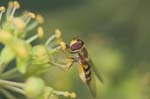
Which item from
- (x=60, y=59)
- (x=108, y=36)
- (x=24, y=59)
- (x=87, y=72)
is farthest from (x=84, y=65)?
(x=108, y=36)

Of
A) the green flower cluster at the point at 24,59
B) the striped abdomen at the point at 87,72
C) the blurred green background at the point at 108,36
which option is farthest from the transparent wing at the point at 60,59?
the blurred green background at the point at 108,36

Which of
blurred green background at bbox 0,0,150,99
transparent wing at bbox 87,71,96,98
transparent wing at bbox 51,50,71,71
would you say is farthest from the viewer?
blurred green background at bbox 0,0,150,99

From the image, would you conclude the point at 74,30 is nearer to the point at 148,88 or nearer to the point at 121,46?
the point at 121,46

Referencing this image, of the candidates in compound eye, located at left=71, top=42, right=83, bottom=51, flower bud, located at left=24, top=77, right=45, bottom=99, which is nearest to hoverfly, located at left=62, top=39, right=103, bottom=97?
compound eye, located at left=71, top=42, right=83, bottom=51

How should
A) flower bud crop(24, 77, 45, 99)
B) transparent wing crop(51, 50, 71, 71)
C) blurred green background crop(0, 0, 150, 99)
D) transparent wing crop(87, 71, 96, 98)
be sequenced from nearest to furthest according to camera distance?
flower bud crop(24, 77, 45, 99) → transparent wing crop(51, 50, 71, 71) → transparent wing crop(87, 71, 96, 98) → blurred green background crop(0, 0, 150, 99)

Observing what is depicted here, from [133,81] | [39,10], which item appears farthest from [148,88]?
[39,10]

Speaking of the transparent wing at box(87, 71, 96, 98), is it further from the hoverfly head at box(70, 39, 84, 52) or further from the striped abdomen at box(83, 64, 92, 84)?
the hoverfly head at box(70, 39, 84, 52)

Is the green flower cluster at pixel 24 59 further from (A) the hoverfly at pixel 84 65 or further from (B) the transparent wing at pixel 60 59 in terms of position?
(A) the hoverfly at pixel 84 65
